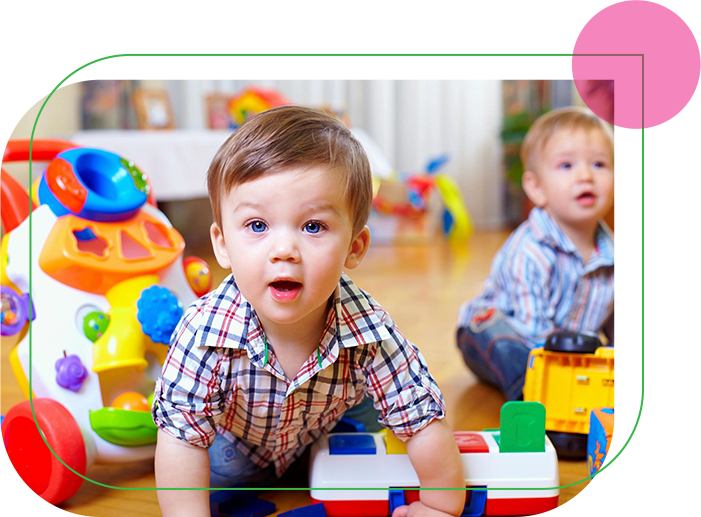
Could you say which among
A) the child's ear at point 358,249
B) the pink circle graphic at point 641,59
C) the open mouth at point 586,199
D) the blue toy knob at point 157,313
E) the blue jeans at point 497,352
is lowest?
the blue jeans at point 497,352

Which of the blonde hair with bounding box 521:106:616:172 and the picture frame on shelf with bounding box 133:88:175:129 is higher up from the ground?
the picture frame on shelf with bounding box 133:88:175:129

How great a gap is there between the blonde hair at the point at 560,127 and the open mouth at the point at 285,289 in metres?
0.37

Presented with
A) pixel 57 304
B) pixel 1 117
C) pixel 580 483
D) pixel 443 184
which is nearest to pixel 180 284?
pixel 57 304

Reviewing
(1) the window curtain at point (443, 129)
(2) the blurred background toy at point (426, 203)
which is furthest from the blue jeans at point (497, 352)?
(1) the window curtain at point (443, 129)

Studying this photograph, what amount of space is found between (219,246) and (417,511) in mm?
296

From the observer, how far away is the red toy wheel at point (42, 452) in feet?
2.25

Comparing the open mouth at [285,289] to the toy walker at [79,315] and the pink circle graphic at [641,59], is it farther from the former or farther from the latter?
the pink circle graphic at [641,59]

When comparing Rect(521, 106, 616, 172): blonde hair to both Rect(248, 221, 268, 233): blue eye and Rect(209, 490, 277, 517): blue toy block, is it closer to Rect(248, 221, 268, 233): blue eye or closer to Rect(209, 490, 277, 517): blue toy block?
Rect(248, 221, 268, 233): blue eye

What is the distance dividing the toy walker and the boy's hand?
263mm

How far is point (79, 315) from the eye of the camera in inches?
29.7

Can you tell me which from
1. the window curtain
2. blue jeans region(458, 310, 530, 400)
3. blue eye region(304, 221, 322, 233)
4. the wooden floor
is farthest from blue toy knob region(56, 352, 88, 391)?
the window curtain

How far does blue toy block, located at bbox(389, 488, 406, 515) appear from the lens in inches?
26.5

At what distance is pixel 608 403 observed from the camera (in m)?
0.74

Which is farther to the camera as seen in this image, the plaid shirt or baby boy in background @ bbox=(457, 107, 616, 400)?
baby boy in background @ bbox=(457, 107, 616, 400)
